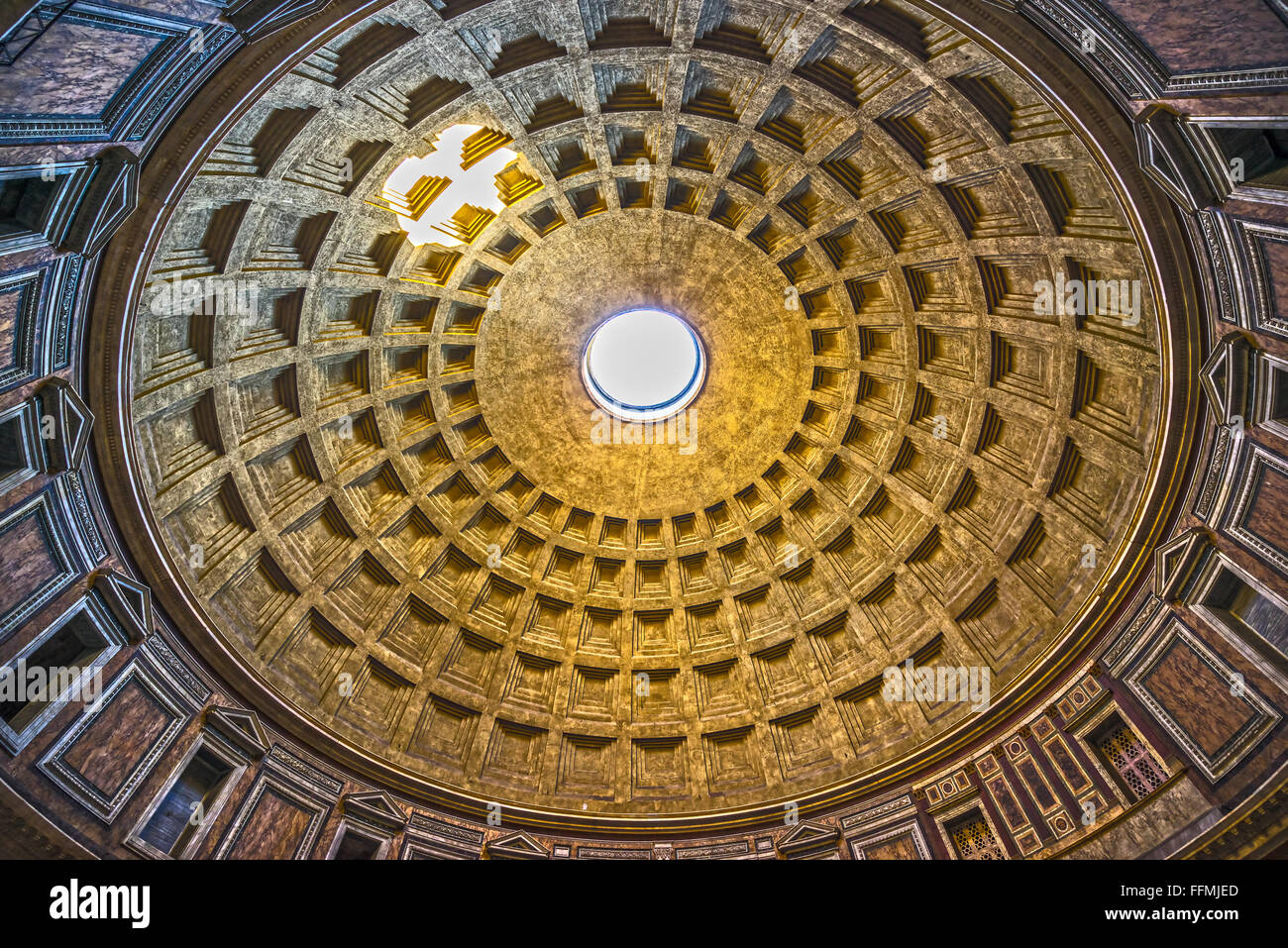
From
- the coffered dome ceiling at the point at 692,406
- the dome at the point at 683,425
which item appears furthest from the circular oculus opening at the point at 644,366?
the coffered dome ceiling at the point at 692,406

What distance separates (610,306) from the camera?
97.6 ft

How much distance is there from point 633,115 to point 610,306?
303 inches

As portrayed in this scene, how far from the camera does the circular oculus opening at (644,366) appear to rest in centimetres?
3156

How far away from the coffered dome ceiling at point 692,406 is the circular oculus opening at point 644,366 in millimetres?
1217

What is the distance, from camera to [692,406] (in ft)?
104

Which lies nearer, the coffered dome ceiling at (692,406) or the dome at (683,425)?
the dome at (683,425)

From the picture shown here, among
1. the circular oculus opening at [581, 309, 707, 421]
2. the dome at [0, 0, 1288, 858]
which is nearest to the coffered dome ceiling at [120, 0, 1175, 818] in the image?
the dome at [0, 0, 1288, 858]

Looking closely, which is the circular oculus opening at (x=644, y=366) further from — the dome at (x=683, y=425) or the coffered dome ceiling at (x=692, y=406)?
the coffered dome ceiling at (x=692, y=406)

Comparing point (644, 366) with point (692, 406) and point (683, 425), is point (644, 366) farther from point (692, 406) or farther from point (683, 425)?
point (683, 425)

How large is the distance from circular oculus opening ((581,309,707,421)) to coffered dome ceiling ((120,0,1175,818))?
1217 millimetres

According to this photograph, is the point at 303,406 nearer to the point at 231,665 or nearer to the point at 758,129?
the point at 231,665

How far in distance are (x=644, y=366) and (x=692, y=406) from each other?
382 centimetres

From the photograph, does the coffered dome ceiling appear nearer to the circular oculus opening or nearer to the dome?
the dome
